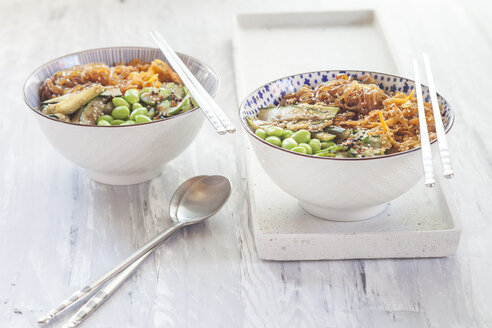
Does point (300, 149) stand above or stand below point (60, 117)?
above

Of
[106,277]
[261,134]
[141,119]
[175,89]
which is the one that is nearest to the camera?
[106,277]

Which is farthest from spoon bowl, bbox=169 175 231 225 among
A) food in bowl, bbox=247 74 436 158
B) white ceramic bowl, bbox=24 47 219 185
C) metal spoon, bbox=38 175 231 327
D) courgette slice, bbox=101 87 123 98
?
courgette slice, bbox=101 87 123 98

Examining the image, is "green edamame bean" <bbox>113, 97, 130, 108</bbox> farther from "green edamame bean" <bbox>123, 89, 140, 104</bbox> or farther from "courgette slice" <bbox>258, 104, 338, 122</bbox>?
"courgette slice" <bbox>258, 104, 338, 122</bbox>

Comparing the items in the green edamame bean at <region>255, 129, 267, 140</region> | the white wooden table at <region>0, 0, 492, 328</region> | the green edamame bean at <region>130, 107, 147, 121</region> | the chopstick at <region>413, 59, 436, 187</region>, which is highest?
the chopstick at <region>413, 59, 436, 187</region>

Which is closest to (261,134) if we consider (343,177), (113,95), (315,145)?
(315,145)

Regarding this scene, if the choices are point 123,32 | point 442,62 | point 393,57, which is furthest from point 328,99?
point 123,32

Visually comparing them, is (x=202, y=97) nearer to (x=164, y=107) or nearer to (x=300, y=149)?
(x=164, y=107)

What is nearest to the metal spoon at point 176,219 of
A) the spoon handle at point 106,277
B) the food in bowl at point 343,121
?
the spoon handle at point 106,277
